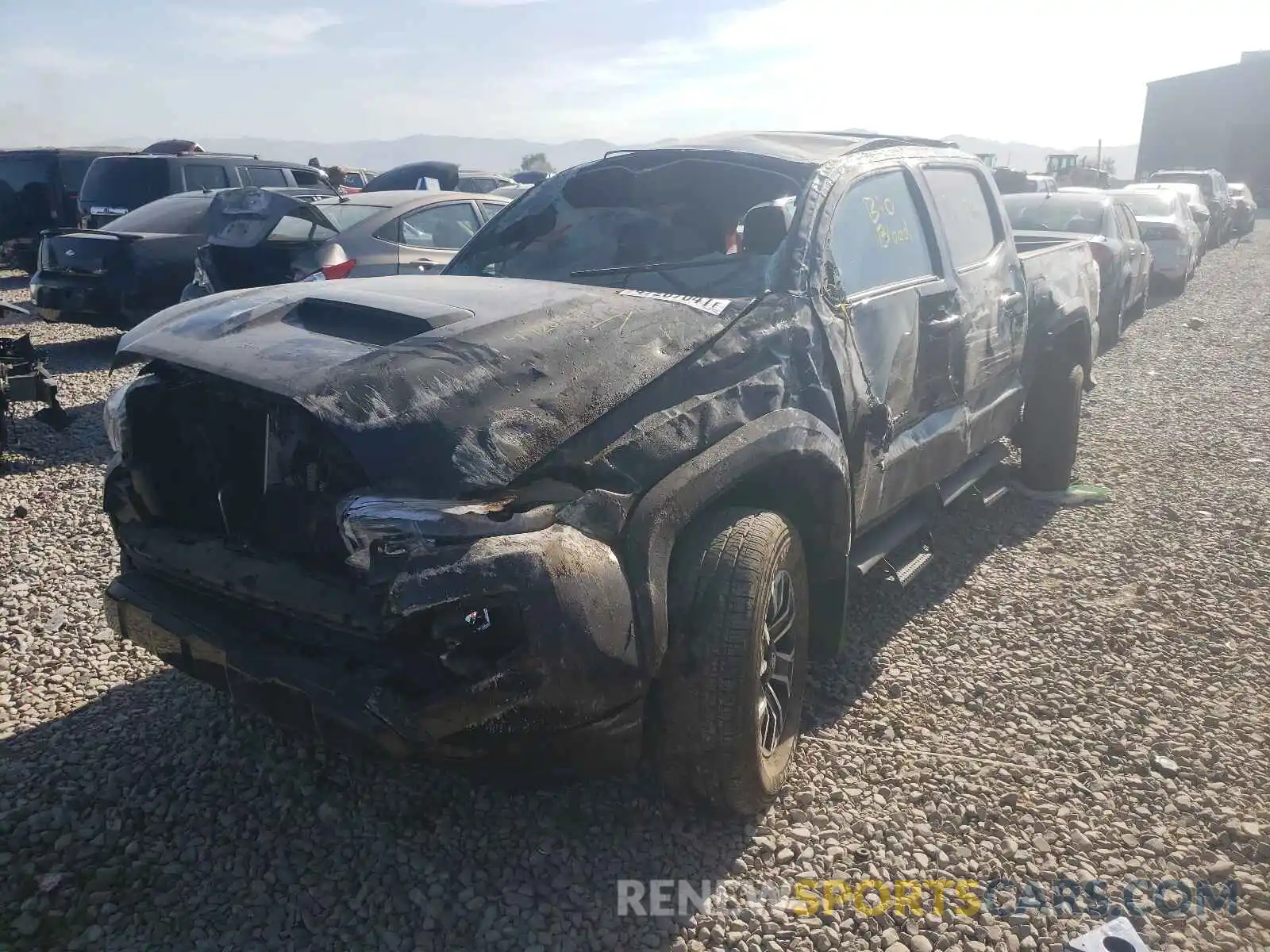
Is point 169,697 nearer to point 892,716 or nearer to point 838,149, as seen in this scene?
point 892,716

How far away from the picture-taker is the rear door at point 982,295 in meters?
4.33

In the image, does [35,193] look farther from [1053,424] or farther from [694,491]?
[694,491]

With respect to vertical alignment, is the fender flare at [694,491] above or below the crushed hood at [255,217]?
below

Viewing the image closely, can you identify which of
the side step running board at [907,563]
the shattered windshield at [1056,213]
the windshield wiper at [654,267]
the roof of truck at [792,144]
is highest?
the roof of truck at [792,144]

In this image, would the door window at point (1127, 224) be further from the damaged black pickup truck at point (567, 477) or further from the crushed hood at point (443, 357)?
the crushed hood at point (443, 357)

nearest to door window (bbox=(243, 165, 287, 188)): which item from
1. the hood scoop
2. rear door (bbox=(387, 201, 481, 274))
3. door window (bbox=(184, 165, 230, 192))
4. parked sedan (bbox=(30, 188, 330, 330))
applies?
door window (bbox=(184, 165, 230, 192))

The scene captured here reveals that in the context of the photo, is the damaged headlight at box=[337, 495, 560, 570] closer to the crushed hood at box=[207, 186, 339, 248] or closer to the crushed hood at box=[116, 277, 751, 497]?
the crushed hood at box=[116, 277, 751, 497]

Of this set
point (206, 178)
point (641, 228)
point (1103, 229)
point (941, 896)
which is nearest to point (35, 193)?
point (206, 178)

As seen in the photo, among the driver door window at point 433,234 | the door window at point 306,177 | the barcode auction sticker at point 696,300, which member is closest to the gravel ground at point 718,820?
the barcode auction sticker at point 696,300

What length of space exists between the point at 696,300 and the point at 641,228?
3.37 ft

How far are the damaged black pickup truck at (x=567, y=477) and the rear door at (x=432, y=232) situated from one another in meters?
4.00

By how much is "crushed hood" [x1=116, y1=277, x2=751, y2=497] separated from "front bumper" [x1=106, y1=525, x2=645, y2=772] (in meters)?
0.26

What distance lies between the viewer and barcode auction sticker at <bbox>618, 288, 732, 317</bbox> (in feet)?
9.91

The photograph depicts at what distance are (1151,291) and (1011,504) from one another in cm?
1098
